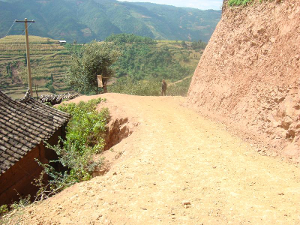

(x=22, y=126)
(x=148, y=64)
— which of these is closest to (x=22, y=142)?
(x=22, y=126)

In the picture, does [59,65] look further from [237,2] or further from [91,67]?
[237,2]

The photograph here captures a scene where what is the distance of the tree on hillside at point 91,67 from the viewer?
20.5 m

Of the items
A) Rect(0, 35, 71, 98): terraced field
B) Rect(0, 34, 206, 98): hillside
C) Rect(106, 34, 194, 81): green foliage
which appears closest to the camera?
Rect(0, 35, 71, 98): terraced field

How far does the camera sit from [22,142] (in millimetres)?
7328

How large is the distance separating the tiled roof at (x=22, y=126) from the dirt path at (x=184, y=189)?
2114 mm

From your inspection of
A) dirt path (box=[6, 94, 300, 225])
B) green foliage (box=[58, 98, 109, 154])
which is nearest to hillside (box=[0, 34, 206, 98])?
green foliage (box=[58, 98, 109, 154])

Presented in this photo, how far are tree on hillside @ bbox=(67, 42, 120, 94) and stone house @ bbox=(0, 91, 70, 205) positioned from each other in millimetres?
11376

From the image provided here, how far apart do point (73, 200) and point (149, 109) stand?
7.14m

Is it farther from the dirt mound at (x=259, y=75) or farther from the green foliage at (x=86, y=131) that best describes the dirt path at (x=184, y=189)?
the green foliage at (x=86, y=131)

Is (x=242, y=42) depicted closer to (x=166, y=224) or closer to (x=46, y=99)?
(x=166, y=224)

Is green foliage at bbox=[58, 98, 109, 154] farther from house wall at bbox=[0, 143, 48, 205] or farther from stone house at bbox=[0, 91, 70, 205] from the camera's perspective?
house wall at bbox=[0, 143, 48, 205]

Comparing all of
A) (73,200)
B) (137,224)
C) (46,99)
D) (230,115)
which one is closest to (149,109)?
(230,115)

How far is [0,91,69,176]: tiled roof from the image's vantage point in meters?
6.87

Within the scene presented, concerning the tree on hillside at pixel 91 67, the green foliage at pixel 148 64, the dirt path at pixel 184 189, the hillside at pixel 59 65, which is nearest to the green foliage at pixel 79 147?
the dirt path at pixel 184 189
